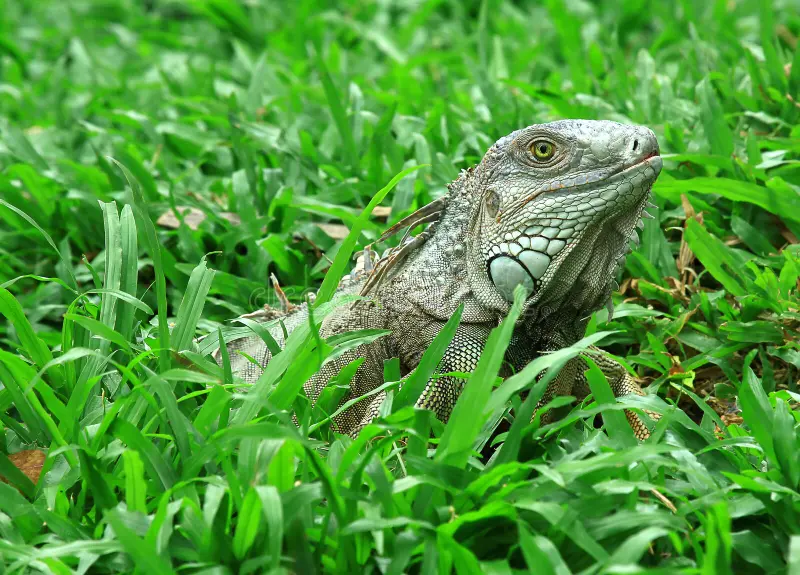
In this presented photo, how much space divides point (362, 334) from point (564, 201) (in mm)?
801

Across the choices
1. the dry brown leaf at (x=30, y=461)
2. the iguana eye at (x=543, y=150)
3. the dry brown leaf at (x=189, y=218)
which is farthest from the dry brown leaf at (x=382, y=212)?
the dry brown leaf at (x=30, y=461)

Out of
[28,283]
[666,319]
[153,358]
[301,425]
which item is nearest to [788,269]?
[666,319]

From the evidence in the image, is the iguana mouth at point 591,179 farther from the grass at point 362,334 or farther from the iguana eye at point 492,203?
the grass at point 362,334

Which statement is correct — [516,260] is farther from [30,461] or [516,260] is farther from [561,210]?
[30,461]

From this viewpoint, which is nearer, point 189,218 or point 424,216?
point 424,216

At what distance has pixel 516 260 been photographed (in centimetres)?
317

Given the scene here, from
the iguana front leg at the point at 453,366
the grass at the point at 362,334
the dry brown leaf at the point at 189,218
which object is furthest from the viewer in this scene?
the dry brown leaf at the point at 189,218

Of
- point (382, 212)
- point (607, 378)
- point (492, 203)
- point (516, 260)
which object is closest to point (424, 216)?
point (492, 203)

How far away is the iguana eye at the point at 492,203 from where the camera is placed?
327 centimetres

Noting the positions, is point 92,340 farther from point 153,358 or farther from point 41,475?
point 41,475

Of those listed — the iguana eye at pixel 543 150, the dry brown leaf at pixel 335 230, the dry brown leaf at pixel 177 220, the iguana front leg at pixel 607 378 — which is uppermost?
the iguana eye at pixel 543 150

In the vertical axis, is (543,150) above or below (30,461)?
above

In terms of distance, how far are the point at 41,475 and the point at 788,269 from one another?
2899mm

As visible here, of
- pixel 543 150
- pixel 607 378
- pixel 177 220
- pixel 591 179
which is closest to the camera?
pixel 591 179
